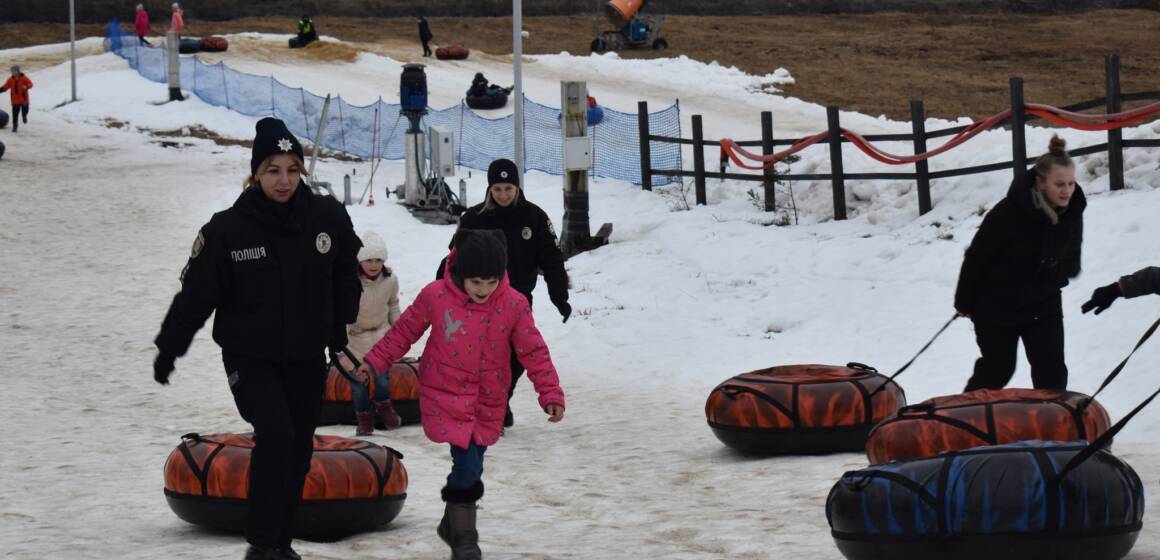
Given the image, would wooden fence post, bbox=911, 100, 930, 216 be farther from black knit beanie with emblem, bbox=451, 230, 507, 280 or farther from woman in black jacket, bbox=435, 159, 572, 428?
black knit beanie with emblem, bbox=451, 230, 507, 280

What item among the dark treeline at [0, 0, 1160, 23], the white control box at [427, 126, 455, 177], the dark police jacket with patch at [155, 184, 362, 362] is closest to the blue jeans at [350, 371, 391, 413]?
the dark police jacket with patch at [155, 184, 362, 362]

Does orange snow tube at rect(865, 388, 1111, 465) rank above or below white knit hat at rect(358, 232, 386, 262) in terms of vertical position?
below

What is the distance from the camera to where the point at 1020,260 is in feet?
26.3

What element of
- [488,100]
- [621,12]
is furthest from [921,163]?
[621,12]

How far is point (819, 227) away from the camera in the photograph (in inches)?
726

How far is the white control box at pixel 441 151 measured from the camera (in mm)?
22734

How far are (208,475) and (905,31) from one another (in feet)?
165

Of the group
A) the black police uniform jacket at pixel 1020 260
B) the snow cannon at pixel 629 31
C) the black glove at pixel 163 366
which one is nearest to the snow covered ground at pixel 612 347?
the black glove at pixel 163 366

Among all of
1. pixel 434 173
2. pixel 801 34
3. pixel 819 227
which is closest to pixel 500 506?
pixel 819 227

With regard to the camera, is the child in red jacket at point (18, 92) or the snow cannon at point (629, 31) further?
the snow cannon at point (629, 31)

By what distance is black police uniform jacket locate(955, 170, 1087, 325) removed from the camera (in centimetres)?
795

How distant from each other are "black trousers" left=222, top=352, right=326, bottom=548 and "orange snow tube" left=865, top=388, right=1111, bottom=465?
2.81m

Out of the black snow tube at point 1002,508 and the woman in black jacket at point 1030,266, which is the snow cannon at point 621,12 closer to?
the woman in black jacket at point 1030,266

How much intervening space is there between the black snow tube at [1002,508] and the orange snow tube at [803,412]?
3357 millimetres
